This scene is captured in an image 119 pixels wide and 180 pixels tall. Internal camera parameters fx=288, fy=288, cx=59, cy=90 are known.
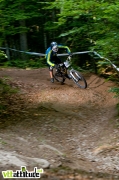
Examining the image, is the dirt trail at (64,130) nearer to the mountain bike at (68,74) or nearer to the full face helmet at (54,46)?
the mountain bike at (68,74)

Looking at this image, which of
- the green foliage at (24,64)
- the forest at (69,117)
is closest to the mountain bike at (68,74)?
the forest at (69,117)

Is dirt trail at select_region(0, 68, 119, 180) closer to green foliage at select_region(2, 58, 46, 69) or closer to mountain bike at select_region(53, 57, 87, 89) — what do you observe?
mountain bike at select_region(53, 57, 87, 89)

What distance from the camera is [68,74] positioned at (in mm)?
11367

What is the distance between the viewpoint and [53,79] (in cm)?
1166

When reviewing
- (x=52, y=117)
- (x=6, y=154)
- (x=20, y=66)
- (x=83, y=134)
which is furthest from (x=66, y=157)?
(x=20, y=66)

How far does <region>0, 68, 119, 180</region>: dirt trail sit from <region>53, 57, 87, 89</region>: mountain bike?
285 mm

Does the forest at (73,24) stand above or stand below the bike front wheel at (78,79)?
above

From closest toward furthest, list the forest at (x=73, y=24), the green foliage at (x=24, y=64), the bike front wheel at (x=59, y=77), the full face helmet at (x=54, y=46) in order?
the forest at (x=73, y=24) < the full face helmet at (x=54, y=46) < the bike front wheel at (x=59, y=77) < the green foliage at (x=24, y=64)

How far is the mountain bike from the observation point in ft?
35.4

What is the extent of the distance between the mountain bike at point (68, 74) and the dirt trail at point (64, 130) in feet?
0.93

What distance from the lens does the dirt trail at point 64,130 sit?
5.12m

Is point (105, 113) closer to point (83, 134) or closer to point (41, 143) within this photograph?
point (83, 134)

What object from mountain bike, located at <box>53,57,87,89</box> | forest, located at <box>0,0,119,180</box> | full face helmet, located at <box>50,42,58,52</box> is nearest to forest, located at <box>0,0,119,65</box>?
forest, located at <box>0,0,119,180</box>

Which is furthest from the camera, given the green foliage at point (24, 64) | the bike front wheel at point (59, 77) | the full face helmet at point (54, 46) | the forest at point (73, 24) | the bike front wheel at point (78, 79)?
the green foliage at point (24, 64)
